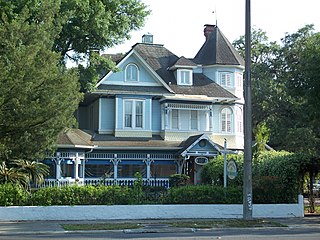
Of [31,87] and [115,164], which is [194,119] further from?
[31,87]

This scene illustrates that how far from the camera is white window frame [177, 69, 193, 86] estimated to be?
42531mm

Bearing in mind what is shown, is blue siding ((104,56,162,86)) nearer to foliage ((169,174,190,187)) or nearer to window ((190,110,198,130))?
window ((190,110,198,130))

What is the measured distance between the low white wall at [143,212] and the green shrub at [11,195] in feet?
1.96

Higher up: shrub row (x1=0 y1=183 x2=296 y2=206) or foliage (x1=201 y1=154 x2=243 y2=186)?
foliage (x1=201 y1=154 x2=243 y2=186)

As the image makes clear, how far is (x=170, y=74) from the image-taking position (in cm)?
4366

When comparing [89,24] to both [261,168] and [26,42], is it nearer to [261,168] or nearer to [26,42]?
[26,42]

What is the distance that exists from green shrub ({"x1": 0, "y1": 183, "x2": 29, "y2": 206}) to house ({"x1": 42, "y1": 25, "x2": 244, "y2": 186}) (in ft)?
40.4

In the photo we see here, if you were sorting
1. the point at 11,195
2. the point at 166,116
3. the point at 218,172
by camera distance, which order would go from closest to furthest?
the point at 11,195
the point at 218,172
the point at 166,116

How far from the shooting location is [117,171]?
38938 mm

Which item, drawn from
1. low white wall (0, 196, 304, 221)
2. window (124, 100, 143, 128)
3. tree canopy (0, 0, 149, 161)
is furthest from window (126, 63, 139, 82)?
low white wall (0, 196, 304, 221)

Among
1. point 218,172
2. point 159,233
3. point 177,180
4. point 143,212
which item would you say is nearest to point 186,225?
point 159,233

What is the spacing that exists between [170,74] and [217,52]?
14.4ft

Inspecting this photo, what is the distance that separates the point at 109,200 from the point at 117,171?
15.2 meters

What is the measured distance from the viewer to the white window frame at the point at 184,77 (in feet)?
140
